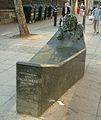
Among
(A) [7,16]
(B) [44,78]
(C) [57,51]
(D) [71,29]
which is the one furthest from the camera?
(A) [7,16]

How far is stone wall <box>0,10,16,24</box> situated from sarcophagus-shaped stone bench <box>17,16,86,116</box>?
17851mm

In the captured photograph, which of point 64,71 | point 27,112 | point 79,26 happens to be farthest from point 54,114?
point 79,26

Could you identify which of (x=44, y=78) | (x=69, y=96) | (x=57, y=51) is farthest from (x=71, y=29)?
(x=44, y=78)

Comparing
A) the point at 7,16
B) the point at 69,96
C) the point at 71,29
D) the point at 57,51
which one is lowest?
the point at 7,16

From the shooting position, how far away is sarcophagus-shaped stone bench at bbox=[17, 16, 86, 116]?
5.67 m

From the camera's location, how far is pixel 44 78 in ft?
18.8

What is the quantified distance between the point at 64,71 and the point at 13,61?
4.15 metres

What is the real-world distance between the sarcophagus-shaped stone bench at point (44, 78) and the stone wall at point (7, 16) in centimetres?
1785

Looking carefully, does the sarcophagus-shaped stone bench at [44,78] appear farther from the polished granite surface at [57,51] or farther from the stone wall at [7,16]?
the stone wall at [7,16]

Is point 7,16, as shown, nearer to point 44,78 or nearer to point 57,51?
point 57,51

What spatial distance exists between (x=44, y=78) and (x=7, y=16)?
2118cm

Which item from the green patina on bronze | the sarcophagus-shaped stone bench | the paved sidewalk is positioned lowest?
the paved sidewalk

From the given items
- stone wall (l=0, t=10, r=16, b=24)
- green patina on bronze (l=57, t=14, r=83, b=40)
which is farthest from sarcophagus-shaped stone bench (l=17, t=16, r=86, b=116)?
stone wall (l=0, t=10, r=16, b=24)

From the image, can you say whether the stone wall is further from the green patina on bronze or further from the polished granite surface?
the polished granite surface
